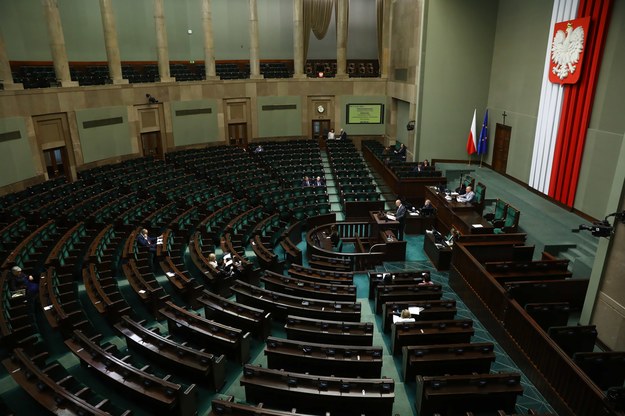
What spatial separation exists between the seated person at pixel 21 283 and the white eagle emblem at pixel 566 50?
44.8 feet

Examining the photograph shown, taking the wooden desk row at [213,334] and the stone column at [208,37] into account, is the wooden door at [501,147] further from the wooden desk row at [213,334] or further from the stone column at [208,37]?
the stone column at [208,37]

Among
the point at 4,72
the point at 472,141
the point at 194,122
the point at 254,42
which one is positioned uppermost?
the point at 254,42

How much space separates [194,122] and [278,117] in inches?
167

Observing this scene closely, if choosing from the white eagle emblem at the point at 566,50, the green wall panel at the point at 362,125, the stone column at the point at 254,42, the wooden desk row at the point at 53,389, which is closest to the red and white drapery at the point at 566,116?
the white eagle emblem at the point at 566,50

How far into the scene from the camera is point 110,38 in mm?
16344

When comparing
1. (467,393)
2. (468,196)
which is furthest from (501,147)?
(467,393)

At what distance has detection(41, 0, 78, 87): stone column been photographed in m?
14.5

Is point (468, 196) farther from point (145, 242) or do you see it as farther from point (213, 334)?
point (145, 242)

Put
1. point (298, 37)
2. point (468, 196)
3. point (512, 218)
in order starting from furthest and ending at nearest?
point (298, 37) → point (468, 196) → point (512, 218)

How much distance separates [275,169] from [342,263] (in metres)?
7.58

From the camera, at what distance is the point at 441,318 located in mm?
7211

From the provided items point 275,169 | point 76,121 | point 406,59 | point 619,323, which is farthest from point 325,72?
point 619,323

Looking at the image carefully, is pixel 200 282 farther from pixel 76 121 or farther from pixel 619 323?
pixel 76 121

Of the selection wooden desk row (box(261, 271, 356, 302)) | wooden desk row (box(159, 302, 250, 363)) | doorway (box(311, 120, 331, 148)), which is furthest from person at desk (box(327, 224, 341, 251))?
doorway (box(311, 120, 331, 148))
